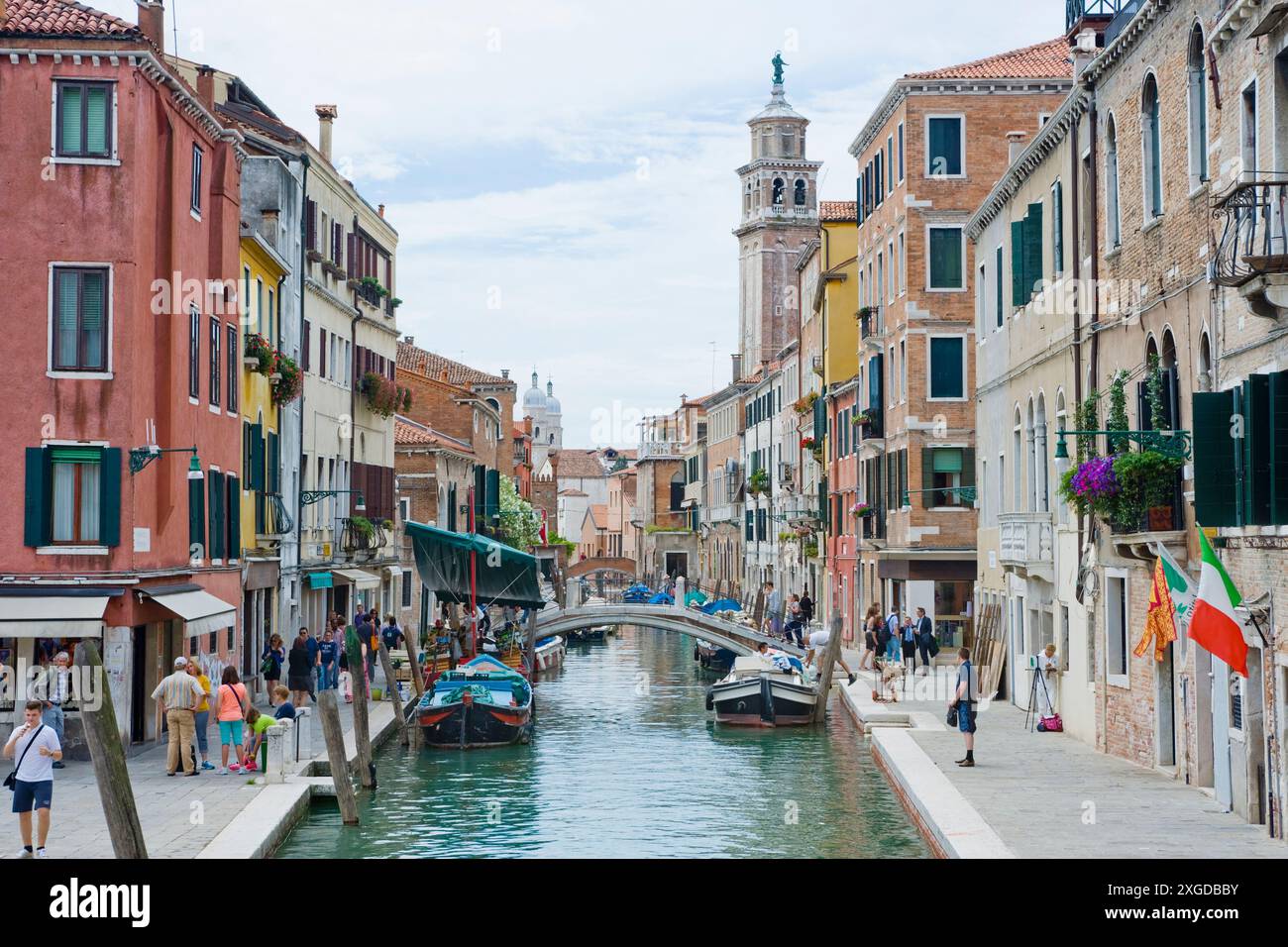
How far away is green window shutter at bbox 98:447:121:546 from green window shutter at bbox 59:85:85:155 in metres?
3.71

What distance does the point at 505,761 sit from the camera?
1093 inches

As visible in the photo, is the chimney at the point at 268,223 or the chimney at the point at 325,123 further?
the chimney at the point at 325,123

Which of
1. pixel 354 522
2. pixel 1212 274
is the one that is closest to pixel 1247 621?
pixel 1212 274

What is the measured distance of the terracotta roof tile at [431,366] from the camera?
60.0m

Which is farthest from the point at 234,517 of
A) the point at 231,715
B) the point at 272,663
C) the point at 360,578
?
the point at 360,578

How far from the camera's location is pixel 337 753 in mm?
19406

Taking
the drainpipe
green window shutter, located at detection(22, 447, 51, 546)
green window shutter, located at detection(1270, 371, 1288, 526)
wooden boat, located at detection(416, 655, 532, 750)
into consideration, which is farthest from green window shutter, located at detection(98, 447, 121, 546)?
green window shutter, located at detection(1270, 371, 1288, 526)

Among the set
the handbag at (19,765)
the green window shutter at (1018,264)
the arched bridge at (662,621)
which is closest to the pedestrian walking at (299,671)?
the green window shutter at (1018,264)

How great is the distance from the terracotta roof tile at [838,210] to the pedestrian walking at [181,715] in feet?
Answer: 101

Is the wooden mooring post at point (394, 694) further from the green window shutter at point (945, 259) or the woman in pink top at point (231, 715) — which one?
the green window shutter at point (945, 259)

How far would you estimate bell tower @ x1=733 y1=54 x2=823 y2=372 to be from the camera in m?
90.1
